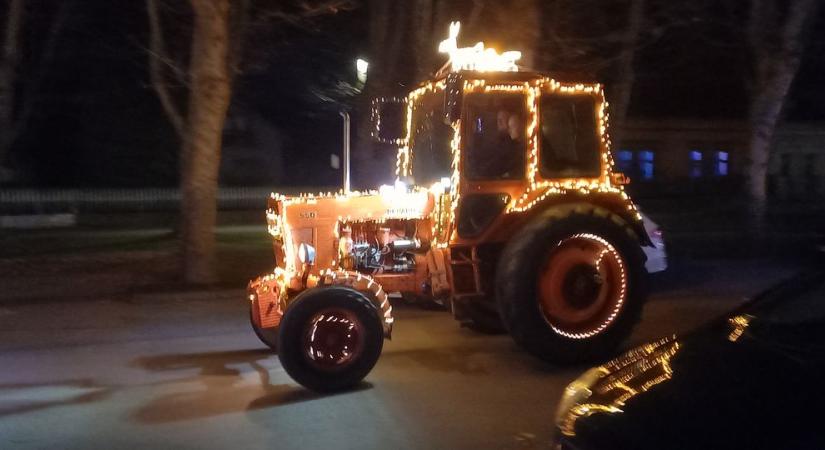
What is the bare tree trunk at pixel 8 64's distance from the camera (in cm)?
2330

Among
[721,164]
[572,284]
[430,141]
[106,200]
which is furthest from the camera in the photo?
[721,164]

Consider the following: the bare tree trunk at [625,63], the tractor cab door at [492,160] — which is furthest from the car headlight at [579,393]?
the bare tree trunk at [625,63]

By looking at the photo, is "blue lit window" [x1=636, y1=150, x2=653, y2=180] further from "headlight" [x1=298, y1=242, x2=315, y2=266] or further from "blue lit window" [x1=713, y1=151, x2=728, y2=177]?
"headlight" [x1=298, y1=242, x2=315, y2=266]

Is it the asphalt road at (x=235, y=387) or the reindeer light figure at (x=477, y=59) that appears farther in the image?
the reindeer light figure at (x=477, y=59)

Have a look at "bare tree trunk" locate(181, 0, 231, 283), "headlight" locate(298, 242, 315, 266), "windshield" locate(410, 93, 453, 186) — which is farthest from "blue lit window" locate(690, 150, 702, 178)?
"headlight" locate(298, 242, 315, 266)

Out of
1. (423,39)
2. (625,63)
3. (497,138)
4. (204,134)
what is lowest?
(497,138)

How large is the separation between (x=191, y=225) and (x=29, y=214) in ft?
45.4

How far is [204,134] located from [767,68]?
1303cm

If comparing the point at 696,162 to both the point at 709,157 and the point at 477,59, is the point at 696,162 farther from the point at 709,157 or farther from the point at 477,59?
the point at 477,59

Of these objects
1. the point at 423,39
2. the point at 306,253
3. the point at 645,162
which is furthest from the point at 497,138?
the point at 645,162

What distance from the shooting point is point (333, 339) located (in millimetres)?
8258

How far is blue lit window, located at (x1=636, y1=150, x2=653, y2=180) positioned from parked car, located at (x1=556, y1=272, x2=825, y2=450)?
31.5 metres

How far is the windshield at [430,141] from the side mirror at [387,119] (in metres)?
0.25

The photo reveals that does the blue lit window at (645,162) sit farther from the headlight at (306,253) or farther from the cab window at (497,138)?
the headlight at (306,253)
